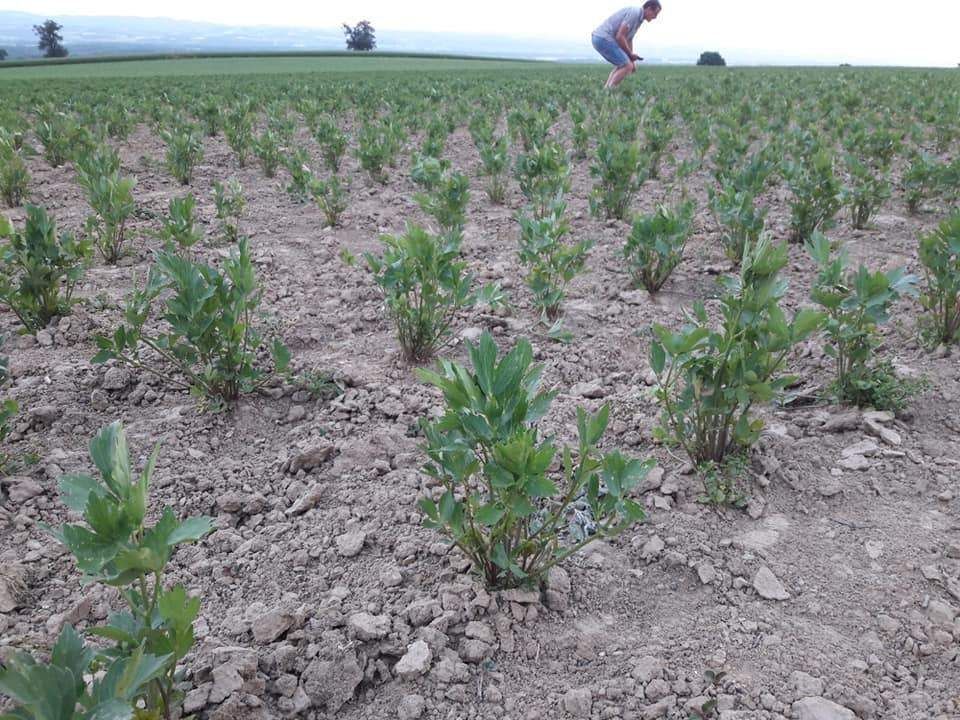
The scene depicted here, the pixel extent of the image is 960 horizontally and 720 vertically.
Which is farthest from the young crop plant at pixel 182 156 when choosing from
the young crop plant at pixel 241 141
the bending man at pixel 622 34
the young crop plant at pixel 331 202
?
the bending man at pixel 622 34

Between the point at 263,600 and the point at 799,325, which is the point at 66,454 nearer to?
the point at 263,600

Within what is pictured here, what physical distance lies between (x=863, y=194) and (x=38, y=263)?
600cm

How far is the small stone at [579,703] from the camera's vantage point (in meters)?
1.90

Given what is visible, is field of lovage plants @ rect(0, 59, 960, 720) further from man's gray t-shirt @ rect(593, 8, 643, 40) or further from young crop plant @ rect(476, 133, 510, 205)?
man's gray t-shirt @ rect(593, 8, 643, 40)

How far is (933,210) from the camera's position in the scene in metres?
6.77

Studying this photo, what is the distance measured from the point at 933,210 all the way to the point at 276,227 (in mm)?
6184

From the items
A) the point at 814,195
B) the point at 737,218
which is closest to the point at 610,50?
the point at 814,195

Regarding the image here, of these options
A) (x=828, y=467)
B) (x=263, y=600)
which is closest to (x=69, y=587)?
(x=263, y=600)

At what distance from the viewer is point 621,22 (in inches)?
599

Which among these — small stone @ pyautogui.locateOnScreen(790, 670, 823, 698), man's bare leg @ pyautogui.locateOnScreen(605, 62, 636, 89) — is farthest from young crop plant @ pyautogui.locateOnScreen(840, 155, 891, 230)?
man's bare leg @ pyautogui.locateOnScreen(605, 62, 636, 89)

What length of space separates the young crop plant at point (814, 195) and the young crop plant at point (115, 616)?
203 inches

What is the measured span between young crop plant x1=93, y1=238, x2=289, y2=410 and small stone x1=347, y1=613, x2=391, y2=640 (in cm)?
151

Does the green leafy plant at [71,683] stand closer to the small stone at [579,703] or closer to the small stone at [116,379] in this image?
the small stone at [579,703]

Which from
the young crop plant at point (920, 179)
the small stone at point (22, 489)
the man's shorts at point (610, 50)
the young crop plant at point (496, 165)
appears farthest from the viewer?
the man's shorts at point (610, 50)
